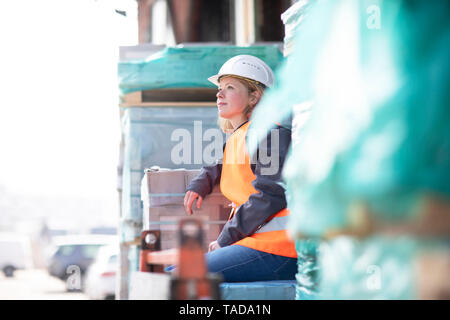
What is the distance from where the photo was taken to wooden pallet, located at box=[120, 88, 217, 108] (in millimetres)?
4113

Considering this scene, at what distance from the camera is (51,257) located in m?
11.2

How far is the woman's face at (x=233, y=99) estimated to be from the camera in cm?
286

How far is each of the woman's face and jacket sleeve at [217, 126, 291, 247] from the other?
0.37m

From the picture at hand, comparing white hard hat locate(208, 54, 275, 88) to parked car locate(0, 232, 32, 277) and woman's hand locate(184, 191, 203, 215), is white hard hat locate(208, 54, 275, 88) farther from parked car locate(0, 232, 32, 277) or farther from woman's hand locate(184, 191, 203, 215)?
parked car locate(0, 232, 32, 277)

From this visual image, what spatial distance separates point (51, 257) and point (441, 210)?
1069 centimetres

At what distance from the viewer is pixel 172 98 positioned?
13.8 feet

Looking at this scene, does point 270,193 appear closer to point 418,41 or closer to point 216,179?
point 216,179

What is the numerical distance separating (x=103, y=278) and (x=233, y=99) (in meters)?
5.21
